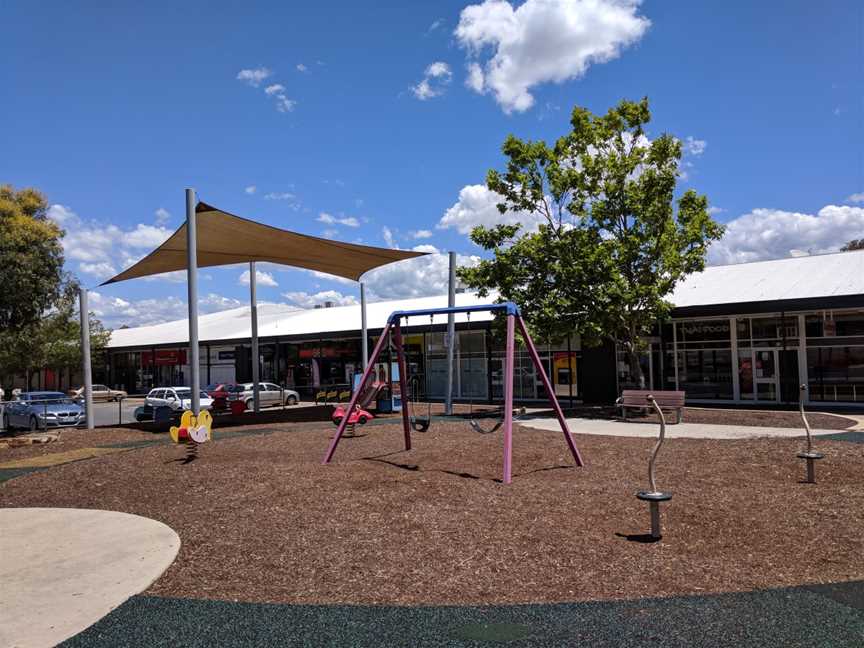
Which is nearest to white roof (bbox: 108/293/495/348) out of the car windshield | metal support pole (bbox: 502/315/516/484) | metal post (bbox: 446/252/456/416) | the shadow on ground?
metal post (bbox: 446/252/456/416)

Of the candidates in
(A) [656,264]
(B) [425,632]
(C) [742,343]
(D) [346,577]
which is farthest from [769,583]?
(C) [742,343]

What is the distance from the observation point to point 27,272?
17156mm

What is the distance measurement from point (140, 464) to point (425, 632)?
734 centimetres

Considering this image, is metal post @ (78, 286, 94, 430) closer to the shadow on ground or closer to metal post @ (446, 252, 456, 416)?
metal post @ (446, 252, 456, 416)

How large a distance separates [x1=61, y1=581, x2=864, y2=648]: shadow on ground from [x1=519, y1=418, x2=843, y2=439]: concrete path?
31.2 ft

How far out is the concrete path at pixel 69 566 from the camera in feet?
14.5

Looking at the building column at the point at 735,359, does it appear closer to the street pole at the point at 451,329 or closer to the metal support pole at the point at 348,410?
the street pole at the point at 451,329

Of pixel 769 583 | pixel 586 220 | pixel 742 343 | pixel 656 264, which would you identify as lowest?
pixel 769 583

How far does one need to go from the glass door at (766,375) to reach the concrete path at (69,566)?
2145 centimetres

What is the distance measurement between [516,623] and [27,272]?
16.9 m

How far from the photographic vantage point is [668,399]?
53.3 feet

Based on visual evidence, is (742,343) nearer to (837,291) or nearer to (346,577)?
(837,291)

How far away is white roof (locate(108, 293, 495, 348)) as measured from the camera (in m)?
34.0

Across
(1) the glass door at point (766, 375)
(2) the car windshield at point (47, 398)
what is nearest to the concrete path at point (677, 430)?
(1) the glass door at point (766, 375)
